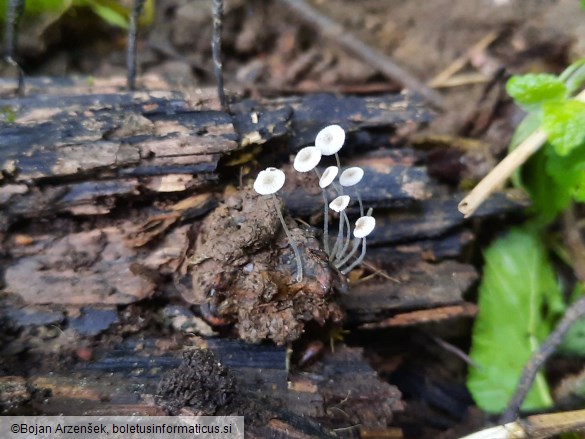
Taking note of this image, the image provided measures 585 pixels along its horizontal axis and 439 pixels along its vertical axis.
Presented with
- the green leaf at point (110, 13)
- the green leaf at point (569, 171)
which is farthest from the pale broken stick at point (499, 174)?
the green leaf at point (110, 13)

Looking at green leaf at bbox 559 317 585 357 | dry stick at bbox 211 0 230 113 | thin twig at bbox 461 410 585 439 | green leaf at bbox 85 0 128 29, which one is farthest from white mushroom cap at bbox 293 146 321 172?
green leaf at bbox 85 0 128 29

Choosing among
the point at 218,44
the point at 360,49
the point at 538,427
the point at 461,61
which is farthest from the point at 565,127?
the point at 360,49

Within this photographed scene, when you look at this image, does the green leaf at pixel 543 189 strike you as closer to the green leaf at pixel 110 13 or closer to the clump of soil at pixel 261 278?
the clump of soil at pixel 261 278

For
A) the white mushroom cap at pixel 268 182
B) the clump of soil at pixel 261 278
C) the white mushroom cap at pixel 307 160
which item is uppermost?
the white mushroom cap at pixel 307 160

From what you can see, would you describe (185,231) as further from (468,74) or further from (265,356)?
(468,74)

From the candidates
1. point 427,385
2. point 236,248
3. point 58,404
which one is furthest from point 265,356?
point 427,385
